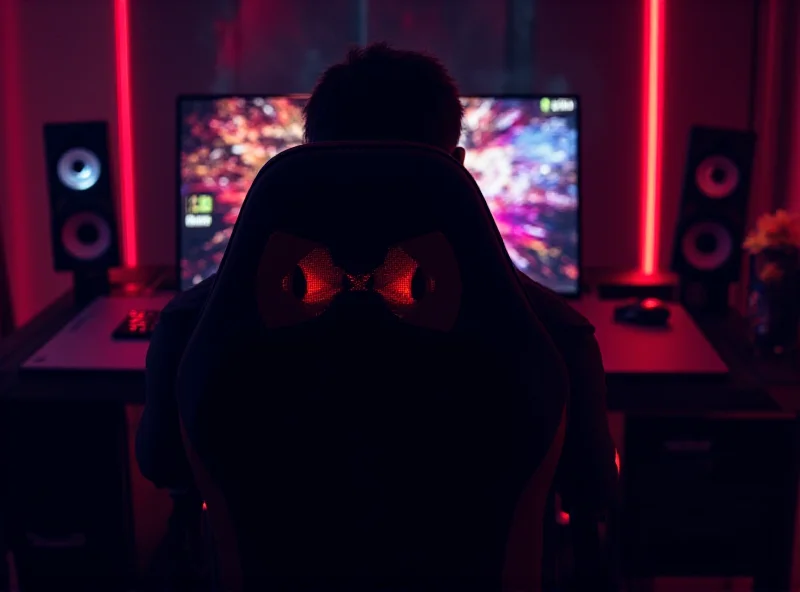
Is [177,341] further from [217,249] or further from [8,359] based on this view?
[217,249]

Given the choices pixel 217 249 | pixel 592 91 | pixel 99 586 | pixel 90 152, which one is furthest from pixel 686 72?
pixel 99 586

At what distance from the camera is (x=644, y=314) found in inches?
72.8

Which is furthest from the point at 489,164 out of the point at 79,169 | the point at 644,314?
the point at 79,169

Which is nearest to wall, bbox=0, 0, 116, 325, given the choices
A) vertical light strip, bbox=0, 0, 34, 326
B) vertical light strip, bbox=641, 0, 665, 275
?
vertical light strip, bbox=0, 0, 34, 326

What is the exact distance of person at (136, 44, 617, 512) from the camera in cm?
102

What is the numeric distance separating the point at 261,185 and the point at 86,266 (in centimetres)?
135

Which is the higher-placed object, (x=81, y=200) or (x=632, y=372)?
(x=81, y=200)

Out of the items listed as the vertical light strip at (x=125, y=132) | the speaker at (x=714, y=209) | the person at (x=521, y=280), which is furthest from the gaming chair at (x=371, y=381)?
the vertical light strip at (x=125, y=132)

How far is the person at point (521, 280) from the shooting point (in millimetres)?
1024

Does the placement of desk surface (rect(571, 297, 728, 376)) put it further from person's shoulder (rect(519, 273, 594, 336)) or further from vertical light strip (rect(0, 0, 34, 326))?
vertical light strip (rect(0, 0, 34, 326))

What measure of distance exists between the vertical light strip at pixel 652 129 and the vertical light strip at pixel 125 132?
53.3 inches

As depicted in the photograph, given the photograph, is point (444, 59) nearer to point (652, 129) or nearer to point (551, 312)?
point (652, 129)

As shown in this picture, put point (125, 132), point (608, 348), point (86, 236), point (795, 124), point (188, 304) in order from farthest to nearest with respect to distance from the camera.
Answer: point (125, 132), point (795, 124), point (86, 236), point (608, 348), point (188, 304)

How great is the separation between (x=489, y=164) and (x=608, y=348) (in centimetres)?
53
